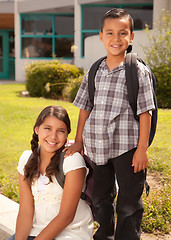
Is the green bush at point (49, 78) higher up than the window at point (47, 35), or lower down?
lower down

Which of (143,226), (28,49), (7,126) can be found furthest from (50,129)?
(28,49)

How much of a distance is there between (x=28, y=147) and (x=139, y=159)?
12.5 feet

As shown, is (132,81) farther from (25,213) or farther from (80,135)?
(25,213)

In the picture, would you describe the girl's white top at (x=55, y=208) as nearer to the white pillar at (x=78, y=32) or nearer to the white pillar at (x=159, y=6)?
the white pillar at (x=159, y=6)

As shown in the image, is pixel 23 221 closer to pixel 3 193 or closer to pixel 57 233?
pixel 57 233

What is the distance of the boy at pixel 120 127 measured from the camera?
2.48m

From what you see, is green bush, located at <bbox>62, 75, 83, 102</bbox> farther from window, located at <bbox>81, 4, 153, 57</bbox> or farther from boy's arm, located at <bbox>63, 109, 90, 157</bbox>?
boy's arm, located at <bbox>63, 109, 90, 157</bbox>

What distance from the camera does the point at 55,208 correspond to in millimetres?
2707

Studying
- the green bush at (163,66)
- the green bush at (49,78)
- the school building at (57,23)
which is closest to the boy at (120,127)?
the green bush at (163,66)

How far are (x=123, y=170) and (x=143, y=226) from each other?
0.93m

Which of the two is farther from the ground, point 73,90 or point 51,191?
point 73,90

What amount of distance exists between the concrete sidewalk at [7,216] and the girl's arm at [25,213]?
0.49 m

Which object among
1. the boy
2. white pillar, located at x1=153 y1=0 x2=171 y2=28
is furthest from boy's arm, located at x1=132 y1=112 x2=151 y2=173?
white pillar, located at x1=153 y1=0 x2=171 y2=28

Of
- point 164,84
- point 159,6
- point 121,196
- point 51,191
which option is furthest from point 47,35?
point 121,196
